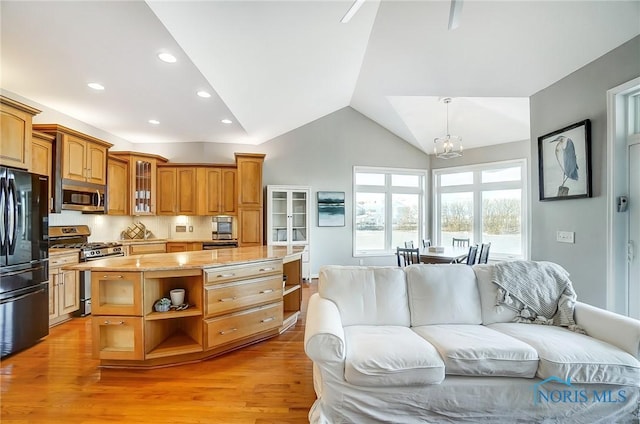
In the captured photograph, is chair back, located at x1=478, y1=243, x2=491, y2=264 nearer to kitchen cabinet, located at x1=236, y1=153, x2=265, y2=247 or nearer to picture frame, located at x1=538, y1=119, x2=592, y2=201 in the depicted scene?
picture frame, located at x1=538, y1=119, x2=592, y2=201

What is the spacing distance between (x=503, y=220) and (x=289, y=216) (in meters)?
4.25

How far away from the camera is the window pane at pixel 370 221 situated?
260 inches

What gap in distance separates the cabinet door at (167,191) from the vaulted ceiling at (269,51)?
100 centimetres

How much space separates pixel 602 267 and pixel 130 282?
4165mm

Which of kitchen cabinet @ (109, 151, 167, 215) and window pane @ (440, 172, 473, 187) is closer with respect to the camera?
kitchen cabinet @ (109, 151, 167, 215)

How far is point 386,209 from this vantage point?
22.1 feet

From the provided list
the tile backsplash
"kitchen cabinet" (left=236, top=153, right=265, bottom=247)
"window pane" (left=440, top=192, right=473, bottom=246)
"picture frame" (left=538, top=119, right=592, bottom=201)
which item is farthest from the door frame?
the tile backsplash

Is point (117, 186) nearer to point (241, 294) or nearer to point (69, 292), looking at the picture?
point (69, 292)

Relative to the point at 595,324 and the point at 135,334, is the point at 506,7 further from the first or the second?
the point at 135,334

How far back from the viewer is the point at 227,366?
2477mm

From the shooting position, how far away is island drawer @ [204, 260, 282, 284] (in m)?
2.54

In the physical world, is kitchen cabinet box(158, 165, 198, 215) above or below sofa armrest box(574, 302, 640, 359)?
above

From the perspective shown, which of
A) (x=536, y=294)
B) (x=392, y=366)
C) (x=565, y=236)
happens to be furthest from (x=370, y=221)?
(x=392, y=366)

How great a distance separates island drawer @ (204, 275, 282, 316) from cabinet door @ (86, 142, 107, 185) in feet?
10.00
